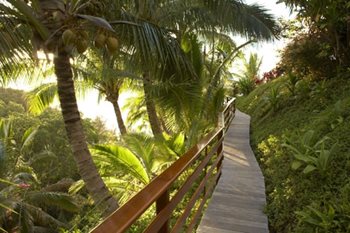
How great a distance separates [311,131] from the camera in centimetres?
568

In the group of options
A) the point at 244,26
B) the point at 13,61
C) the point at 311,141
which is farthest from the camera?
the point at 244,26

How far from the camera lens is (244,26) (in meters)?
8.34

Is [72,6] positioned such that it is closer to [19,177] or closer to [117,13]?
[117,13]

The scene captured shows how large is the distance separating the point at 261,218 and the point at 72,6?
3936 millimetres

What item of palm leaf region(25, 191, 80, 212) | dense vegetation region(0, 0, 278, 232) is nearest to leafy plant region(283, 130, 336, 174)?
dense vegetation region(0, 0, 278, 232)

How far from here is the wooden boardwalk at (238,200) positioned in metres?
4.25

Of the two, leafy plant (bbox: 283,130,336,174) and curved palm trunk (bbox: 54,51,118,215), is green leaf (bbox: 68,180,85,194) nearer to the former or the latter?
curved palm trunk (bbox: 54,51,118,215)

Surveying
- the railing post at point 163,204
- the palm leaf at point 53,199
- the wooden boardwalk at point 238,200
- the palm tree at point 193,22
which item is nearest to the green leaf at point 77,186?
the palm tree at point 193,22

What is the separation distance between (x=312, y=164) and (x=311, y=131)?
0.93 meters

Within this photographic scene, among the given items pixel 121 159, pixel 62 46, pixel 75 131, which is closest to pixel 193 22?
pixel 121 159

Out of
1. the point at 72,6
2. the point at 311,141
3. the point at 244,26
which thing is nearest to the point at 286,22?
the point at 244,26

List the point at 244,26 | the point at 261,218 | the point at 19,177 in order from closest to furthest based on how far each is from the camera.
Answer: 1. the point at 261,218
2. the point at 244,26
3. the point at 19,177

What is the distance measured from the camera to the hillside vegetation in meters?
3.87

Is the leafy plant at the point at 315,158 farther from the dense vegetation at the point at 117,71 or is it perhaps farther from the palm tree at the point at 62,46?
the palm tree at the point at 62,46
